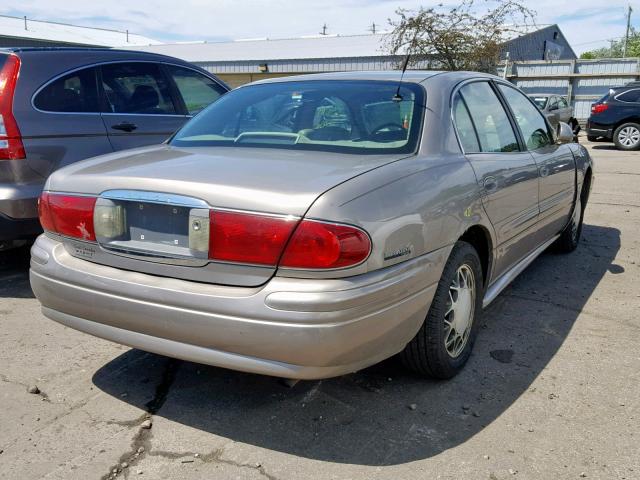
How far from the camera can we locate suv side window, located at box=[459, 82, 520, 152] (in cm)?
359

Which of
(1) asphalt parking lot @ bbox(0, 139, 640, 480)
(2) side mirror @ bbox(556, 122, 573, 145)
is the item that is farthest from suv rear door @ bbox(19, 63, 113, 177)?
(2) side mirror @ bbox(556, 122, 573, 145)

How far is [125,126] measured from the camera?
16.4 ft

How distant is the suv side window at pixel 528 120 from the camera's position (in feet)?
14.1

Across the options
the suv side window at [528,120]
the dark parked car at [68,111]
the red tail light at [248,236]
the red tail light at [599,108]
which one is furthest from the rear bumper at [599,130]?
the red tail light at [248,236]

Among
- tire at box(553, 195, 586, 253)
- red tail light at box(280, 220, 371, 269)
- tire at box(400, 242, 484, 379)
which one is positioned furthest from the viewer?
tire at box(553, 195, 586, 253)

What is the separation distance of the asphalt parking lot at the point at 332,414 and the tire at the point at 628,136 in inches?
527

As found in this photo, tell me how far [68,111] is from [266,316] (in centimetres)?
312

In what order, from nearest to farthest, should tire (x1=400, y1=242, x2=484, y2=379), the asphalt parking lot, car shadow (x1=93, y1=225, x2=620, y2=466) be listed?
the asphalt parking lot → car shadow (x1=93, y1=225, x2=620, y2=466) → tire (x1=400, y1=242, x2=484, y2=379)

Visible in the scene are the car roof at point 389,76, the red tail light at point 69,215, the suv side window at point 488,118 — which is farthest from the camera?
the suv side window at point 488,118

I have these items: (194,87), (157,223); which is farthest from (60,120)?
(157,223)

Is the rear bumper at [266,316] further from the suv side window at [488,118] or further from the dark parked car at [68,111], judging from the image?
the dark parked car at [68,111]

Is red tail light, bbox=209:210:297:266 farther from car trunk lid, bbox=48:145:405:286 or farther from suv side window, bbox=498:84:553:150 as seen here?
suv side window, bbox=498:84:553:150

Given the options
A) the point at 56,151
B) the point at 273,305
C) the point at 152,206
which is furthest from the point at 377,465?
the point at 56,151

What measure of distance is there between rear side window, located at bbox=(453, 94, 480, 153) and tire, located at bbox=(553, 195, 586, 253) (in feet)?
7.73
